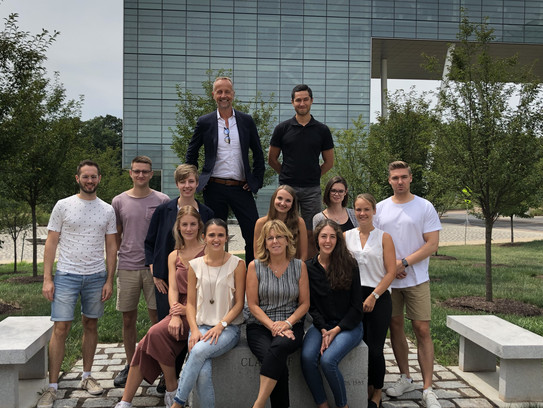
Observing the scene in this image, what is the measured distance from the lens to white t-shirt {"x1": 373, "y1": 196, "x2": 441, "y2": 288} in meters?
5.34

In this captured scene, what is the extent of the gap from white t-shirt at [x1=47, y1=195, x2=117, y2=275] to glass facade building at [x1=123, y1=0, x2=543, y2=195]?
2852 cm

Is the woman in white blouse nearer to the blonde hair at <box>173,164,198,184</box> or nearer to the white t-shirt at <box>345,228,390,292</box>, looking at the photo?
the white t-shirt at <box>345,228,390,292</box>

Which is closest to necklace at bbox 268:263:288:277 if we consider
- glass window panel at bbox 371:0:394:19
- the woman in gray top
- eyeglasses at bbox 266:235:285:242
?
the woman in gray top

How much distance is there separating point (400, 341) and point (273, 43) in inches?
1208

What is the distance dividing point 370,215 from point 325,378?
1.58m

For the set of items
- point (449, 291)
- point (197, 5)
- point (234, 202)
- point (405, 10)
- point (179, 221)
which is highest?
point (405, 10)

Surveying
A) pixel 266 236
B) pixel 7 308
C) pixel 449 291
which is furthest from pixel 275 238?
pixel 449 291

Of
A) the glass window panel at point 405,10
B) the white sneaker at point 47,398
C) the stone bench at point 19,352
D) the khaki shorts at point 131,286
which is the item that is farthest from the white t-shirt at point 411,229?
the glass window panel at point 405,10

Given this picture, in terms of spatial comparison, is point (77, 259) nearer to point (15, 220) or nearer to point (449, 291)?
point (449, 291)

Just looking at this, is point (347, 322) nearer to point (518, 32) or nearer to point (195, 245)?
point (195, 245)

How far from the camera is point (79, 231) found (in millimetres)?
5477

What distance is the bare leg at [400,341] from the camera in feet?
18.1

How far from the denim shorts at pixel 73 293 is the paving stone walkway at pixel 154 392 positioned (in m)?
0.83

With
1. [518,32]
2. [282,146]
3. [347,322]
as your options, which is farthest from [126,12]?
[347,322]
